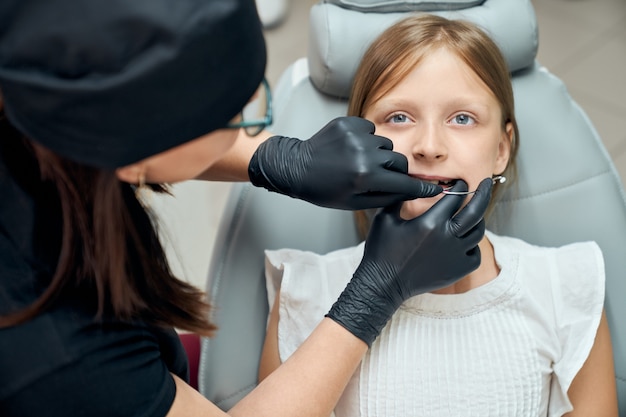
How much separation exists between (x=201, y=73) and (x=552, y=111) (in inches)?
40.6

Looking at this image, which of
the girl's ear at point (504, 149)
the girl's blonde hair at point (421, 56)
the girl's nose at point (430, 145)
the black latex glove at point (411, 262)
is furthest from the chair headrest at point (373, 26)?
the black latex glove at point (411, 262)

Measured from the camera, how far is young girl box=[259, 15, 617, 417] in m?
1.21

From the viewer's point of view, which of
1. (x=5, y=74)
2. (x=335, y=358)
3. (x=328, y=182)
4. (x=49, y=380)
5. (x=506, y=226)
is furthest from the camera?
(x=506, y=226)

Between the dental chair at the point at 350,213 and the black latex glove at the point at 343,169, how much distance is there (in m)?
0.20

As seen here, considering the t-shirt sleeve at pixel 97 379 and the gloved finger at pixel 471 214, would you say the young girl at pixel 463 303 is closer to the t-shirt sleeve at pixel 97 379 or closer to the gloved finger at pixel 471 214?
the gloved finger at pixel 471 214

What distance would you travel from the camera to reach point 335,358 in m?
1.09

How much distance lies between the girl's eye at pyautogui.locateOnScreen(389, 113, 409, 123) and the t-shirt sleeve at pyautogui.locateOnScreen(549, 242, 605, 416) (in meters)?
0.42

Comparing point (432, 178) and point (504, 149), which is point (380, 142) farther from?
point (504, 149)

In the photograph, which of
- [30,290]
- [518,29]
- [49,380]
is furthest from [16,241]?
[518,29]

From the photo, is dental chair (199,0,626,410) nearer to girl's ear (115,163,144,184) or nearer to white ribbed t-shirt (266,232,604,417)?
white ribbed t-shirt (266,232,604,417)

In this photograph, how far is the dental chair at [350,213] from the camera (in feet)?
4.49

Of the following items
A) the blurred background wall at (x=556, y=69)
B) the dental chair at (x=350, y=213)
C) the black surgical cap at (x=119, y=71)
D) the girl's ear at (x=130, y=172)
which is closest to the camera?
the black surgical cap at (x=119, y=71)

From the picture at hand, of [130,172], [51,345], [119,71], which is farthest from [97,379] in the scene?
[119,71]

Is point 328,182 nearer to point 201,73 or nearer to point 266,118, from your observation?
point 266,118
